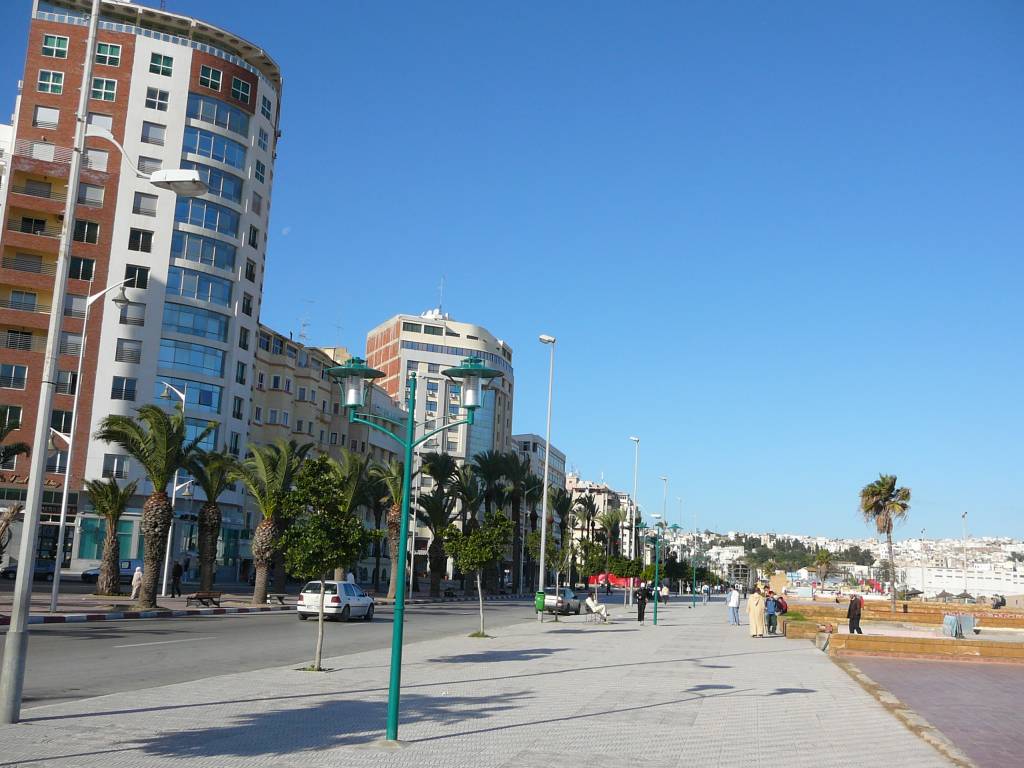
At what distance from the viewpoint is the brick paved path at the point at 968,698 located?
1188 centimetres

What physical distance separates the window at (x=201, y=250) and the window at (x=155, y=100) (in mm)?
8043

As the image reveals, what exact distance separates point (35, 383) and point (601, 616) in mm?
36130

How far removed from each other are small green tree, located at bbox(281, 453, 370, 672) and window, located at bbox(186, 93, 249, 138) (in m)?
49.7

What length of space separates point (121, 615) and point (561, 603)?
2163cm

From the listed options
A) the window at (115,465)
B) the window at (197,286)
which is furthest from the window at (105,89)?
the window at (115,465)

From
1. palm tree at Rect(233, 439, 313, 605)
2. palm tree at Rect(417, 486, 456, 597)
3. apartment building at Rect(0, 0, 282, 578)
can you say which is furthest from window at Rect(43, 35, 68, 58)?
palm tree at Rect(417, 486, 456, 597)

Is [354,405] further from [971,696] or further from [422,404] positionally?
[422,404]

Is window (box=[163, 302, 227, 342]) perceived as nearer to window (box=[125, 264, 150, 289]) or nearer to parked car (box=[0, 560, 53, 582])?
window (box=[125, 264, 150, 289])

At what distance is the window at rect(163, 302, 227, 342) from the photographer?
198 ft

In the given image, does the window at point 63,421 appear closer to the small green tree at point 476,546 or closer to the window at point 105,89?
the window at point 105,89

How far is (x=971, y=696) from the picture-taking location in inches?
690

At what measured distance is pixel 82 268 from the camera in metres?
58.7

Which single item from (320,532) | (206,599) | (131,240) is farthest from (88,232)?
(320,532)

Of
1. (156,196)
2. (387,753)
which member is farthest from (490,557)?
(156,196)
